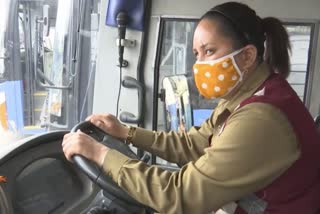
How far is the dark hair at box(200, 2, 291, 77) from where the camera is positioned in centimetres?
144

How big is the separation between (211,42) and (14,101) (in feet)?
7.78

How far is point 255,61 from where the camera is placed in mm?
1511

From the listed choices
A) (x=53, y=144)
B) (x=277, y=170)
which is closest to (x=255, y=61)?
(x=277, y=170)

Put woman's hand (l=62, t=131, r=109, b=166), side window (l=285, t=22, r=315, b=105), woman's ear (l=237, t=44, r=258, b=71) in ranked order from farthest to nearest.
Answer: side window (l=285, t=22, r=315, b=105)
woman's ear (l=237, t=44, r=258, b=71)
woman's hand (l=62, t=131, r=109, b=166)

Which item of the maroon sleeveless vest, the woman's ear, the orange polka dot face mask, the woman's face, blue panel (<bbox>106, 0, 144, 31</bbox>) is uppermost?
A: blue panel (<bbox>106, 0, 144, 31</bbox>)

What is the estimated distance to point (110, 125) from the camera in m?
1.79

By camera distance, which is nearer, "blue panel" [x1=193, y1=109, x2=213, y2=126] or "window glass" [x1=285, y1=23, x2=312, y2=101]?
"window glass" [x1=285, y1=23, x2=312, y2=101]

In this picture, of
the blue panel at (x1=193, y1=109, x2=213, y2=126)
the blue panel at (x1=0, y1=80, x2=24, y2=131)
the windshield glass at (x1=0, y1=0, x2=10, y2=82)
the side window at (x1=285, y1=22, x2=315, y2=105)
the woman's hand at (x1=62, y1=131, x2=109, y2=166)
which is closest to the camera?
the woman's hand at (x1=62, y1=131, x2=109, y2=166)

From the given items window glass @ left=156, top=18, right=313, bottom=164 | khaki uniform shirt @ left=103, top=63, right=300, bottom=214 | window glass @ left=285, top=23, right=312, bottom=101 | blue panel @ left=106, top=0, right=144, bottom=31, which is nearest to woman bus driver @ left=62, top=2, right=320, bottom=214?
khaki uniform shirt @ left=103, top=63, right=300, bottom=214

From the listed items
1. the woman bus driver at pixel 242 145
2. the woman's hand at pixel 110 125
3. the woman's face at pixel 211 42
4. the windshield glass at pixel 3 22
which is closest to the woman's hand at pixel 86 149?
the woman bus driver at pixel 242 145

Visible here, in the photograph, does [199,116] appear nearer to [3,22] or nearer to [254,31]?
[254,31]

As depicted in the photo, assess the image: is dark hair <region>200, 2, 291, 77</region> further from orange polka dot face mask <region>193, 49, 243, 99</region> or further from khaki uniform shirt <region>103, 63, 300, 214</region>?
khaki uniform shirt <region>103, 63, 300, 214</region>

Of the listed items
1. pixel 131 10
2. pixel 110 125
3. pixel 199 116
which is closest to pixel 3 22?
pixel 131 10

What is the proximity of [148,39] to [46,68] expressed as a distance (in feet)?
3.11
